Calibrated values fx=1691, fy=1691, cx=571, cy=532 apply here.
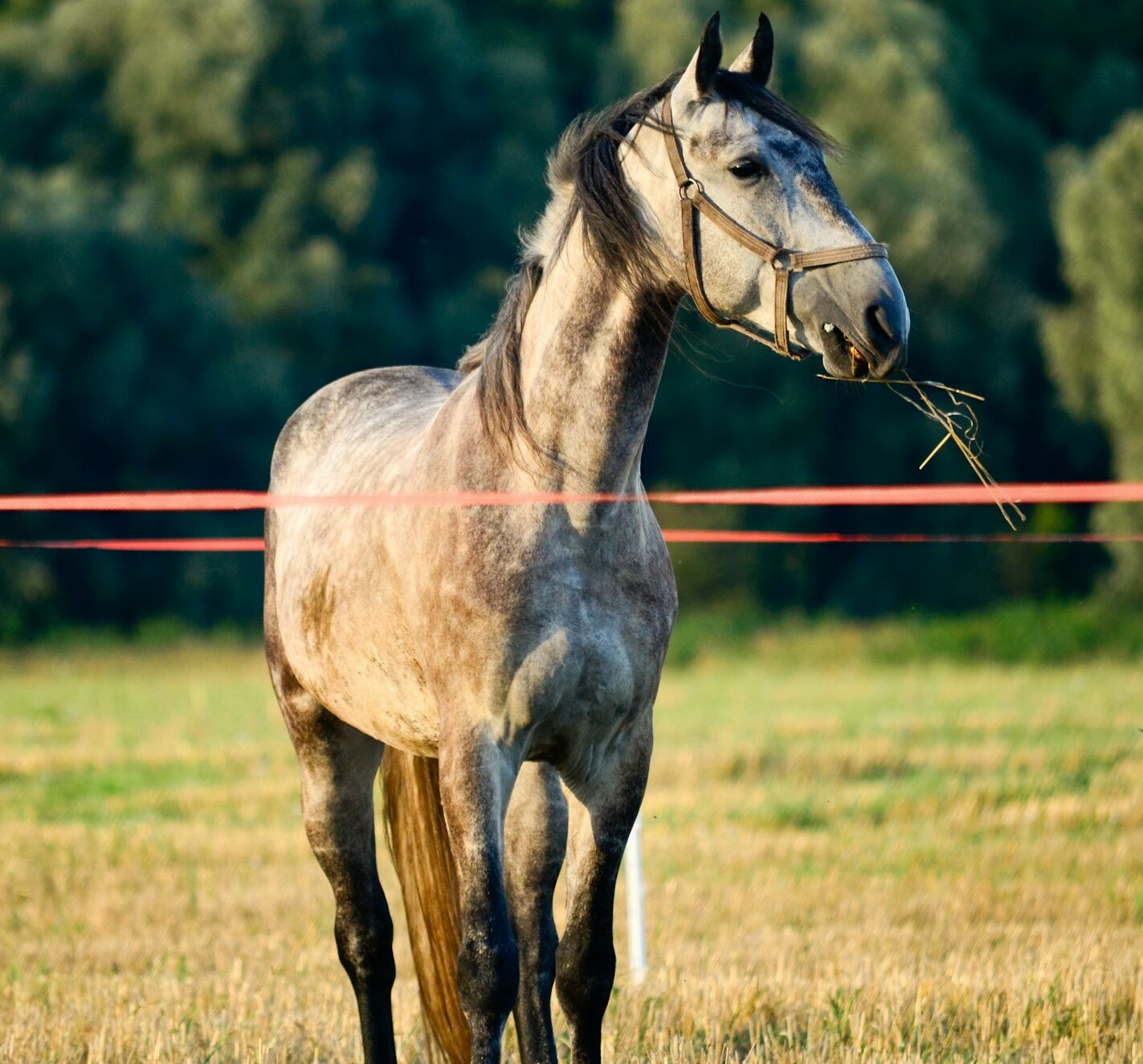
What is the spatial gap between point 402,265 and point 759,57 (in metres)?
28.9

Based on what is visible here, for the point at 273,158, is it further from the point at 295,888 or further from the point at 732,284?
the point at 732,284

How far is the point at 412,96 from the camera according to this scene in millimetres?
32062

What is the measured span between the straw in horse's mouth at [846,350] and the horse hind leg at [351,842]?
2.45 m

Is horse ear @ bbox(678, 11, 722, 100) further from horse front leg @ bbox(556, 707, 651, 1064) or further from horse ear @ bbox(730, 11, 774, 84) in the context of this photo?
horse front leg @ bbox(556, 707, 651, 1064)

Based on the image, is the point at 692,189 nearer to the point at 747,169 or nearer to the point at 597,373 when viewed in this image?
the point at 747,169

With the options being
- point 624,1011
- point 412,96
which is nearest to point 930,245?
point 412,96

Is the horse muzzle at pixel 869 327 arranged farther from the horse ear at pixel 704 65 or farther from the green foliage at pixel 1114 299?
the green foliage at pixel 1114 299

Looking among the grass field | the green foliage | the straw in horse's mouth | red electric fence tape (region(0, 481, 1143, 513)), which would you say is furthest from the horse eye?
the green foliage

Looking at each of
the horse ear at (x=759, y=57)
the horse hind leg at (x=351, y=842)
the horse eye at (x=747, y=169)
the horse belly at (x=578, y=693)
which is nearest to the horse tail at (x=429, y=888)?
the horse hind leg at (x=351, y=842)

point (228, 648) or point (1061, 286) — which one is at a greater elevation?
point (1061, 286)

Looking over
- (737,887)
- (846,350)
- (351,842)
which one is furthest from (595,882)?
(737,887)

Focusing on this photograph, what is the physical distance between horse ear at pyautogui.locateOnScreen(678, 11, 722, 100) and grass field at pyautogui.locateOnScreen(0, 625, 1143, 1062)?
9.16ft

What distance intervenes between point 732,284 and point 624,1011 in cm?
280

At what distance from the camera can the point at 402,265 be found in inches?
1282
